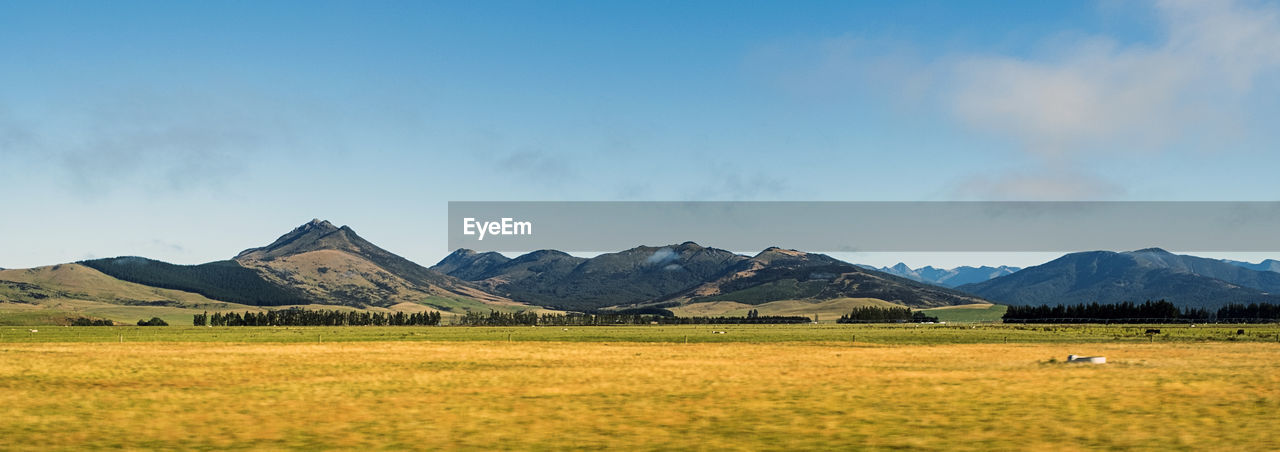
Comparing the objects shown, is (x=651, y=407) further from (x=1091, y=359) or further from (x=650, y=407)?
(x=1091, y=359)

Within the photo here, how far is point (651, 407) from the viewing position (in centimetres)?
3169

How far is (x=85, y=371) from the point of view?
50.7m

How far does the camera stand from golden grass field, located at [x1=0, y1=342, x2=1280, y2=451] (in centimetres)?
2355

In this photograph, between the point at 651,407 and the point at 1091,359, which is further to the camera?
the point at 1091,359

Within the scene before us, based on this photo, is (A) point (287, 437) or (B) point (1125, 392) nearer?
(A) point (287, 437)

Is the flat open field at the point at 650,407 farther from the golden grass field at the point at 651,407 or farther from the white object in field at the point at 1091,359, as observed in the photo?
the white object in field at the point at 1091,359

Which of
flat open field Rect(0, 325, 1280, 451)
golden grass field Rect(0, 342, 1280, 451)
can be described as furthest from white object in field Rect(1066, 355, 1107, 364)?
flat open field Rect(0, 325, 1280, 451)

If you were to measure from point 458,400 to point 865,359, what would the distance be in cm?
3620

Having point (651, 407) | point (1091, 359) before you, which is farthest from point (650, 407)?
point (1091, 359)

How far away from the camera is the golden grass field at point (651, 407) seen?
23547 millimetres

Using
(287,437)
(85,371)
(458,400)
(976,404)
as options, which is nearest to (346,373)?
(85,371)

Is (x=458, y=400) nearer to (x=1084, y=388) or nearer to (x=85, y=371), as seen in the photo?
(x=1084, y=388)

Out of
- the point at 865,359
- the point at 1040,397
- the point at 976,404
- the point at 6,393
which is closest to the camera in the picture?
the point at 976,404

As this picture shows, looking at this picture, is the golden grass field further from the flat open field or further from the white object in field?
the white object in field
